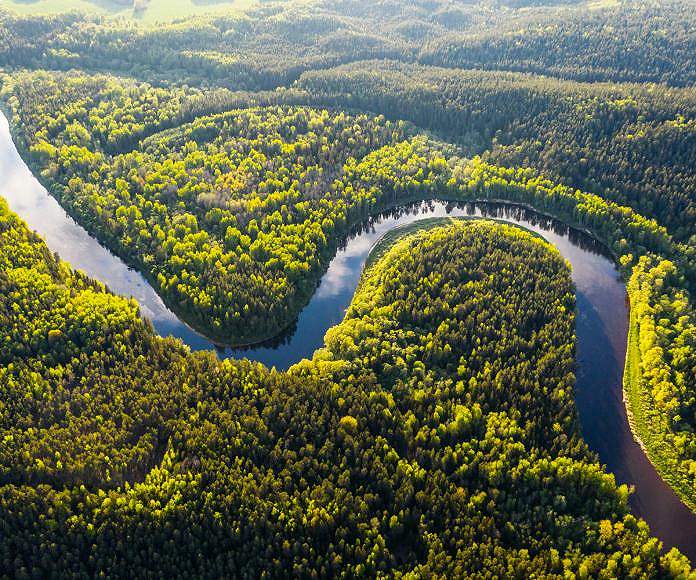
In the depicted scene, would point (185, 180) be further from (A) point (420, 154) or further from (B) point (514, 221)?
(B) point (514, 221)

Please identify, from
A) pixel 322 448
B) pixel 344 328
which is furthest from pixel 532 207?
pixel 322 448

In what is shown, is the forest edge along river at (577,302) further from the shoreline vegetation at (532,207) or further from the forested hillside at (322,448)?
the forested hillside at (322,448)

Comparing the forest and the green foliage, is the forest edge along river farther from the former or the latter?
the green foliage

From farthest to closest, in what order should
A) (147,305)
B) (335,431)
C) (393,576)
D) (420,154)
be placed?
(420,154), (147,305), (335,431), (393,576)

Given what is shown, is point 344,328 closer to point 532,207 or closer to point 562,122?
point 532,207

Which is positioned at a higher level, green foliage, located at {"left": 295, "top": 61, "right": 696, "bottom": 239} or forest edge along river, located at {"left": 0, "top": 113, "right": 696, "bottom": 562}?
green foliage, located at {"left": 295, "top": 61, "right": 696, "bottom": 239}

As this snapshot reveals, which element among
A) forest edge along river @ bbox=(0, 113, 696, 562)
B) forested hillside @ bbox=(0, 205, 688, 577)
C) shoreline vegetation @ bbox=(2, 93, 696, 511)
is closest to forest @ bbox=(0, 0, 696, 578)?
forested hillside @ bbox=(0, 205, 688, 577)

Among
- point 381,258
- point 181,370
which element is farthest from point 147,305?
point 381,258
